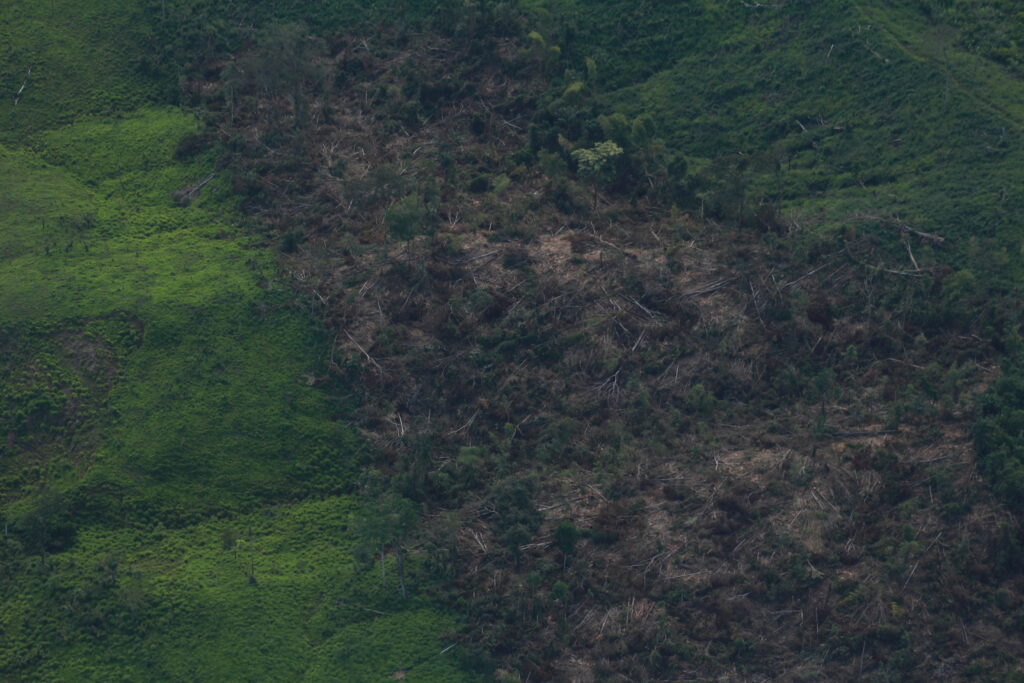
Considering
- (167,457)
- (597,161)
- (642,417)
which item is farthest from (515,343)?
(167,457)

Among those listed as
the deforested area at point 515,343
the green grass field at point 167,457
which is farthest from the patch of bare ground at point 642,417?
the green grass field at point 167,457

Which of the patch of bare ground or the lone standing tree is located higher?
the lone standing tree

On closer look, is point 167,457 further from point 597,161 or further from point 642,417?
point 597,161

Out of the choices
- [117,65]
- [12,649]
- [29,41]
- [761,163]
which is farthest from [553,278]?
[29,41]

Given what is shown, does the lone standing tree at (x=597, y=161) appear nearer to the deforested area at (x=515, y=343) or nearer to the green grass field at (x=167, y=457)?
the deforested area at (x=515, y=343)

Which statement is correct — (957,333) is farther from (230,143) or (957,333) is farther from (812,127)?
(230,143)

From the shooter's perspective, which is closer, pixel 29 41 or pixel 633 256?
pixel 633 256

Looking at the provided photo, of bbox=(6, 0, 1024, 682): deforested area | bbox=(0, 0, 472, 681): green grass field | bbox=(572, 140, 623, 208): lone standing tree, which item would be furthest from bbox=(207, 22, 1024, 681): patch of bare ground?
bbox=(0, 0, 472, 681): green grass field

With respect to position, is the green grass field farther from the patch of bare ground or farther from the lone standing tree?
the lone standing tree

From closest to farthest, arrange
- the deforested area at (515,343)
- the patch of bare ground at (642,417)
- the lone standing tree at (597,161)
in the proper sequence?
the patch of bare ground at (642,417) < the deforested area at (515,343) < the lone standing tree at (597,161)
